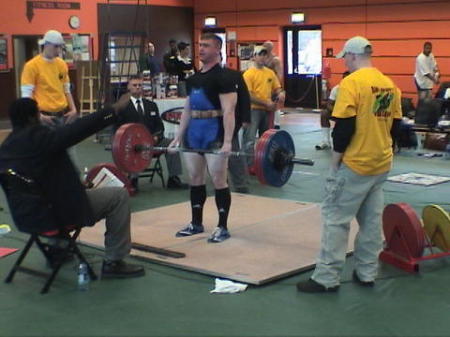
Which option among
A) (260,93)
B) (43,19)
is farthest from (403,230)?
(43,19)

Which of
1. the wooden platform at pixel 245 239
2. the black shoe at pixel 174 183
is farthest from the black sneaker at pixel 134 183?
the wooden platform at pixel 245 239

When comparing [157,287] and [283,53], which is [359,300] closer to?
[157,287]

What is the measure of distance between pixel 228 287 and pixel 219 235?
3.20 ft

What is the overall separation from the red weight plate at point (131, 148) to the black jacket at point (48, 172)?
4.48ft

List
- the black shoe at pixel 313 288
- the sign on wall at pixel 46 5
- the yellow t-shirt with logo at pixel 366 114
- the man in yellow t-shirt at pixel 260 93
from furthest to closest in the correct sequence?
the sign on wall at pixel 46 5
the man in yellow t-shirt at pixel 260 93
the black shoe at pixel 313 288
the yellow t-shirt with logo at pixel 366 114

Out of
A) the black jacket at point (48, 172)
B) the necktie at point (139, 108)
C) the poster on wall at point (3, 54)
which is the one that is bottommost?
the black jacket at point (48, 172)

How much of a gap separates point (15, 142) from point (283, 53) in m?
13.4

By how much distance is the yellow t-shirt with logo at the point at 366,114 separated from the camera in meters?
3.90

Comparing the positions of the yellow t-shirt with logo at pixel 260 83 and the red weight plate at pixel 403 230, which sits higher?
the yellow t-shirt with logo at pixel 260 83

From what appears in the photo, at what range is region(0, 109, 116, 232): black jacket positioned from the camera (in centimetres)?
395

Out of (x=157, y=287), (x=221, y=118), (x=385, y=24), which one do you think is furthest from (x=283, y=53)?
(x=157, y=287)

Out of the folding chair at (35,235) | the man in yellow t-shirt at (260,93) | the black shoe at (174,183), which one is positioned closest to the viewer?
the folding chair at (35,235)

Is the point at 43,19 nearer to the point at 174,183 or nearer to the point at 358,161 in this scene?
the point at 174,183

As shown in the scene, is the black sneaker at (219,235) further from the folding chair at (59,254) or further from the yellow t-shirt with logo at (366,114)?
the yellow t-shirt with logo at (366,114)
